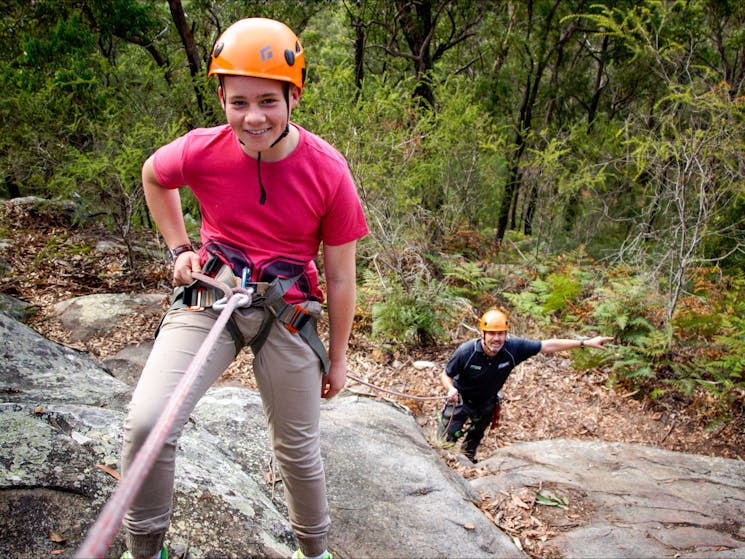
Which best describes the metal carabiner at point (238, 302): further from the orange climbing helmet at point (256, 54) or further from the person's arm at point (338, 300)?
the orange climbing helmet at point (256, 54)

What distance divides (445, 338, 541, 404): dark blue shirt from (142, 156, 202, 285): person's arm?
3832 millimetres

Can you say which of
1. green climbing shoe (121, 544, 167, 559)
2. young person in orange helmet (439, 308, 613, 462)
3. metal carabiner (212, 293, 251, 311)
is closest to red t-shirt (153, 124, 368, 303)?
metal carabiner (212, 293, 251, 311)

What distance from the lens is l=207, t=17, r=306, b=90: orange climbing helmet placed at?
2068 mm

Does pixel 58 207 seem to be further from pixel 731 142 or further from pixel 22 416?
pixel 731 142

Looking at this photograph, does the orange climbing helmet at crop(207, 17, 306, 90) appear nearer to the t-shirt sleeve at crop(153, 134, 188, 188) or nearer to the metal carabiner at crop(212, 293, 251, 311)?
the t-shirt sleeve at crop(153, 134, 188, 188)

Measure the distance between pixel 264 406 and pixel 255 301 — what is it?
48 cm

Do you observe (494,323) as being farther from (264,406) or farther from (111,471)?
(111,471)

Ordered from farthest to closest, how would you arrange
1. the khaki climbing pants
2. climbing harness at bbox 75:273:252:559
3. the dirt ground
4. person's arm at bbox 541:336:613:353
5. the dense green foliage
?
the dense green foliage
the dirt ground
person's arm at bbox 541:336:613:353
the khaki climbing pants
climbing harness at bbox 75:273:252:559

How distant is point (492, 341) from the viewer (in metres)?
5.77

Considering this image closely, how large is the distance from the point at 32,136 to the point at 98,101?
101cm

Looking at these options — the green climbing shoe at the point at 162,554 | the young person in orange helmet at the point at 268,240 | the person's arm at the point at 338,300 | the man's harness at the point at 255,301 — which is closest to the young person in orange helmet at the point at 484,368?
the person's arm at the point at 338,300

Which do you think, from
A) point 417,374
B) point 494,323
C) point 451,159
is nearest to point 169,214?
point 494,323

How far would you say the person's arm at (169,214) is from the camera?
95.7 inches

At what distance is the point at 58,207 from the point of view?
31.5 feet
